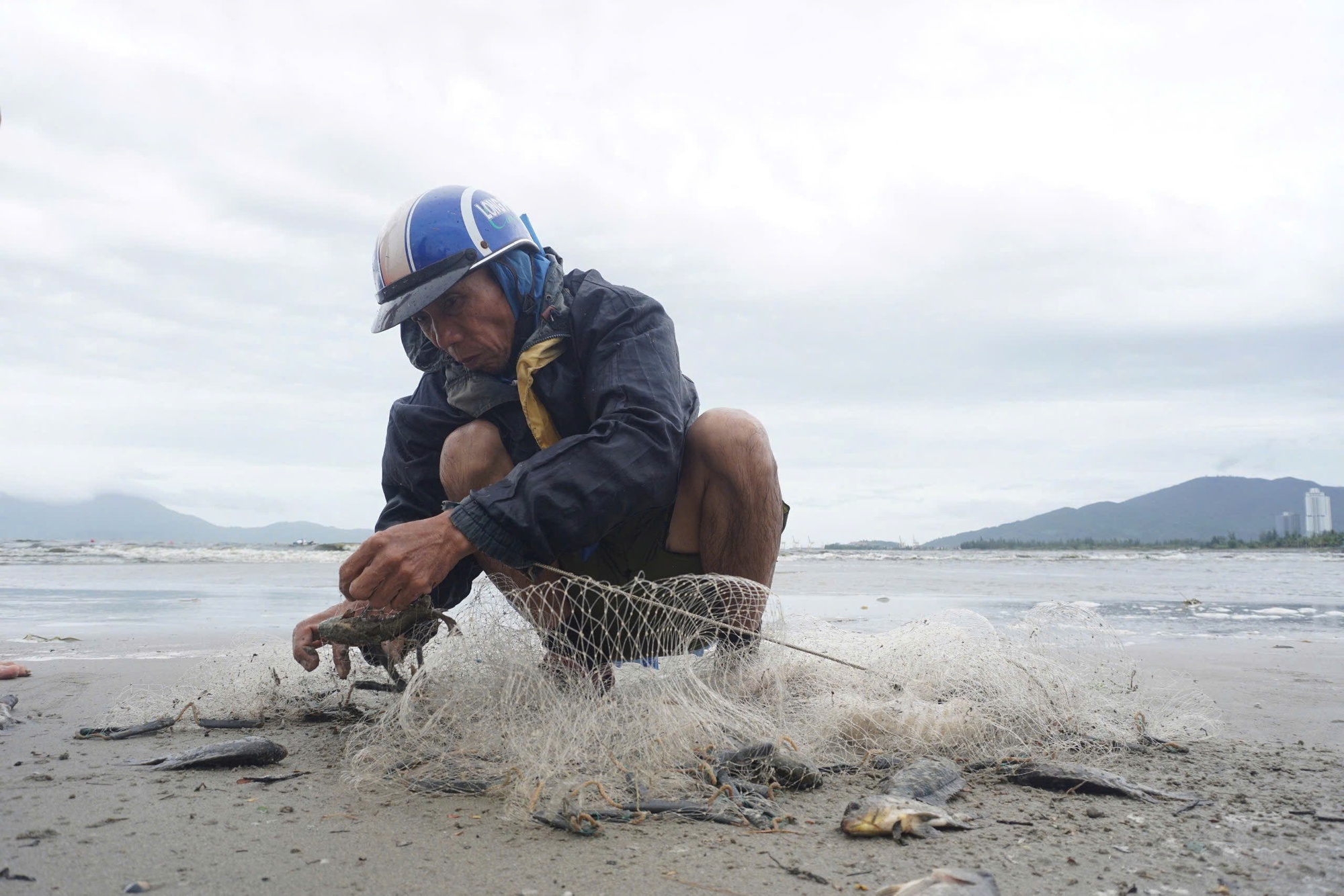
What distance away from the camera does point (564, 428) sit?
299cm

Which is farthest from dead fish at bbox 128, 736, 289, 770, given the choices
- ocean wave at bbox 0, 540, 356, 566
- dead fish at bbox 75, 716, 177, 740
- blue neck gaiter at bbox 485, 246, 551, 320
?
ocean wave at bbox 0, 540, 356, 566

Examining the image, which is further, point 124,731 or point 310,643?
point 124,731

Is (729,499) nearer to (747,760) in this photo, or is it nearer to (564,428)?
(564,428)

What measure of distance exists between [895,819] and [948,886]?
0.38m

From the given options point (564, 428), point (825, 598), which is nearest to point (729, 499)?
point (564, 428)

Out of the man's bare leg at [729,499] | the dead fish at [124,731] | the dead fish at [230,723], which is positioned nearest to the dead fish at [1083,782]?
the man's bare leg at [729,499]

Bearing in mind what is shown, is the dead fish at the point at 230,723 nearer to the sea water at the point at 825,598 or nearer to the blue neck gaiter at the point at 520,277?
the blue neck gaiter at the point at 520,277

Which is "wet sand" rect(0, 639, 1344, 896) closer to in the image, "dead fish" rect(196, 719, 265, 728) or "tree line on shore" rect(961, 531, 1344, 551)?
"dead fish" rect(196, 719, 265, 728)

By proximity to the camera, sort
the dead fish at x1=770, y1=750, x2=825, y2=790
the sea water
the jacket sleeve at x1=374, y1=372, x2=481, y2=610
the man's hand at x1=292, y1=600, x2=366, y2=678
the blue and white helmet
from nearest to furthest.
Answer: the dead fish at x1=770, y1=750, x2=825, y2=790, the man's hand at x1=292, y1=600, x2=366, y2=678, the blue and white helmet, the jacket sleeve at x1=374, y1=372, x2=481, y2=610, the sea water

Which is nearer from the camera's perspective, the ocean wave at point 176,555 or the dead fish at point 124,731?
the dead fish at point 124,731

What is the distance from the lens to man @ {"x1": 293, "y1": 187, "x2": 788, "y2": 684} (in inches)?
93.0

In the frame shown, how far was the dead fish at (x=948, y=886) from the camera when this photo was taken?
143cm

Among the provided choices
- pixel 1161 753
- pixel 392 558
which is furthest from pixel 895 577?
pixel 392 558

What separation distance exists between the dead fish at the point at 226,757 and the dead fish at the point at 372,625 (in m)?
0.32
